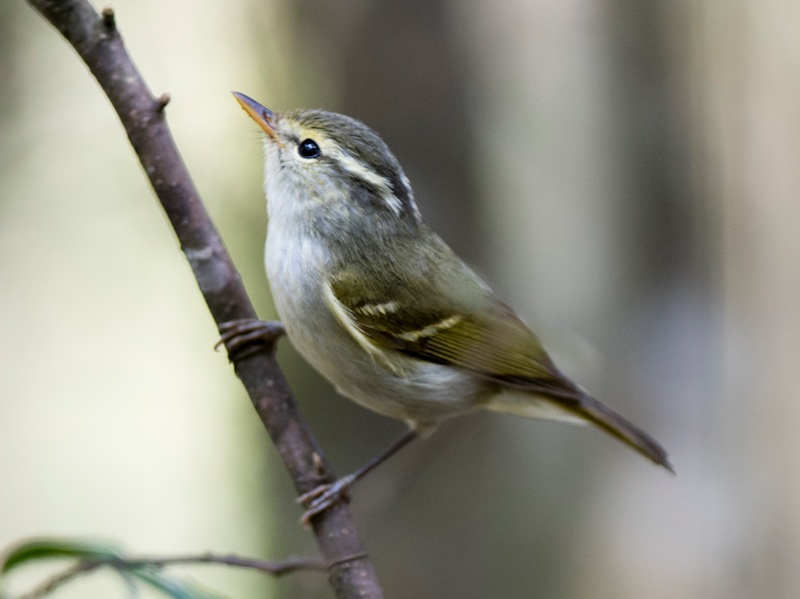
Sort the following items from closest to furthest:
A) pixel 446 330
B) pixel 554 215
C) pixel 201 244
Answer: pixel 201 244
pixel 446 330
pixel 554 215

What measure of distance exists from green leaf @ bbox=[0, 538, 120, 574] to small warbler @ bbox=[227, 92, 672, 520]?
908 mm

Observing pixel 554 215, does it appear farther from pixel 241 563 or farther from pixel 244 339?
pixel 241 563

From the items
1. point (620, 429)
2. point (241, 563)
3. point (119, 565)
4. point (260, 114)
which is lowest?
point (620, 429)

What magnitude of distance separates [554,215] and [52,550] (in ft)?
9.44

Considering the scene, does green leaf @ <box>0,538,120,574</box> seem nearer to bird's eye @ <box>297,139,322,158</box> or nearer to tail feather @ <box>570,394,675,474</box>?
bird's eye @ <box>297,139,322,158</box>

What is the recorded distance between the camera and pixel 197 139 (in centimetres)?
384

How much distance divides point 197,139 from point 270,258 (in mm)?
1842

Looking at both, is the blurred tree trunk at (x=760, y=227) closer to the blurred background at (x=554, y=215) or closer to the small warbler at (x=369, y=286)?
the blurred background at (x=554, y=215)

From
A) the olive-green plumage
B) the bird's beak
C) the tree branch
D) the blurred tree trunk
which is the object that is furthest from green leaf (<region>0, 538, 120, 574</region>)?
the blurred tree trunk

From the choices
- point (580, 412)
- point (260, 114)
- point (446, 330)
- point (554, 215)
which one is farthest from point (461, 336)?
point (554, 215)

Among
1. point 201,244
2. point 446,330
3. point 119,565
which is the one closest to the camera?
point 119,565

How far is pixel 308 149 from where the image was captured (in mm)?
2275

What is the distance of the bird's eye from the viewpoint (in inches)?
89.0

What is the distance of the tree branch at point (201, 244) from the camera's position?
1.61 meters
